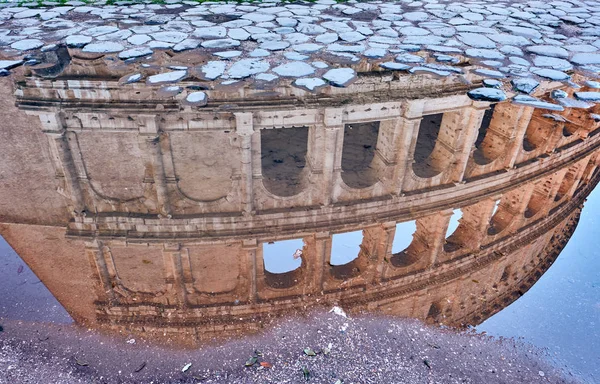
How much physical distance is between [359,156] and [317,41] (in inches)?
169

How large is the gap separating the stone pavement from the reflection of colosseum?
65 cm

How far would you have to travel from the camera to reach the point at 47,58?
296 inches

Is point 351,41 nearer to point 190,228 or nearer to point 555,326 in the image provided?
point 190,228

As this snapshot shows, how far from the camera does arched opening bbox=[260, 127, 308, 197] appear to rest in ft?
34.2

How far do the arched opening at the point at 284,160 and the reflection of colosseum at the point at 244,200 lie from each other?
6cm

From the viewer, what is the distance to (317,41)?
8484 millimetres

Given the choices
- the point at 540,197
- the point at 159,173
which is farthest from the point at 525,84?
the point at 540,197

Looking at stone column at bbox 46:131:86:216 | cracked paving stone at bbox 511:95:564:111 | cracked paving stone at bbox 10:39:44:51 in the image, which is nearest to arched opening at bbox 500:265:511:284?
cracked paving stone at bbox 511:95:564:111

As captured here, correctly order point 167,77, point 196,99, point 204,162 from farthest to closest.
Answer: point 204,162
point 167,77
point 196,99

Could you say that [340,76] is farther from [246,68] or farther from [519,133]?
[519,133]

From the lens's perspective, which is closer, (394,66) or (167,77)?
(167,77)

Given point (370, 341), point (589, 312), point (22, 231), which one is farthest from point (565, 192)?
point (22, 231)

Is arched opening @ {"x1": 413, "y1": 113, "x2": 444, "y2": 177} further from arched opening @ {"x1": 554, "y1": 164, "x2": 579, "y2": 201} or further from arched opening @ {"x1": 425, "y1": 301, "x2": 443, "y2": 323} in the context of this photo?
arched opening @ {"x1": 554, "y1": 164, "x2": 579, "y2": 201}

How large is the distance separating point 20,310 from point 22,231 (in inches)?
99.0
